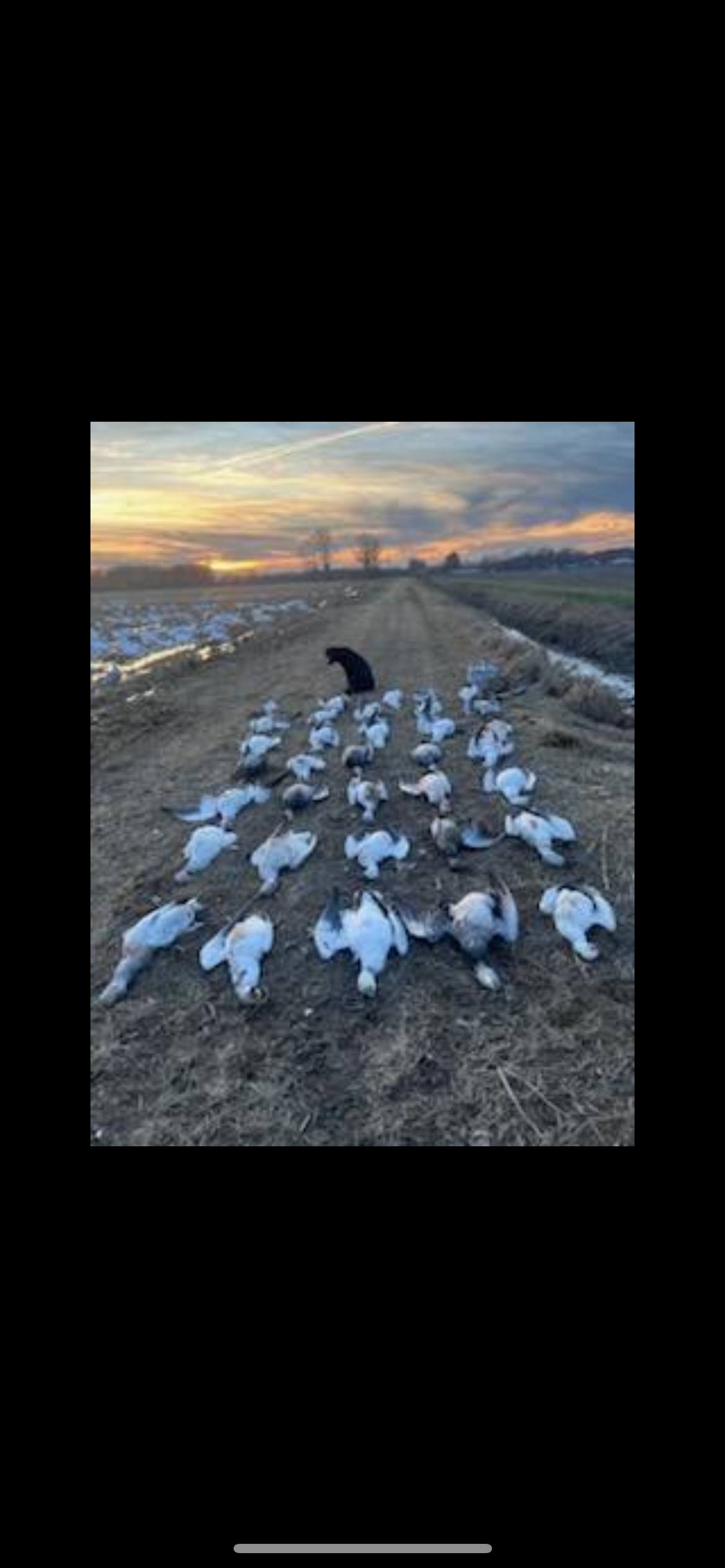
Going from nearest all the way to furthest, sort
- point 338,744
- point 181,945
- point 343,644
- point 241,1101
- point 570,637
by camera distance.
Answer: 1. point 241,1101
2. point 181,945
3. point 338,744
4. point 570,637
5. point 343,644

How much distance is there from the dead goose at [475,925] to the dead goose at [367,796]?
1.16m

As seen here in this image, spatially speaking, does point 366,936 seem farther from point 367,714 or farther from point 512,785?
point 367,714

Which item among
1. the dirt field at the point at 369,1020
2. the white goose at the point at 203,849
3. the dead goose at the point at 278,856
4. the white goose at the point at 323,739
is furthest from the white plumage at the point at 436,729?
the white goose at the point at 203,849

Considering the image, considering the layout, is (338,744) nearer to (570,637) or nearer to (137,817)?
(137,817)

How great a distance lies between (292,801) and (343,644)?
729 centimetres

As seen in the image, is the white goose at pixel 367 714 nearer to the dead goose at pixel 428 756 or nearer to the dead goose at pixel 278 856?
the dead goose at pixel 428 756

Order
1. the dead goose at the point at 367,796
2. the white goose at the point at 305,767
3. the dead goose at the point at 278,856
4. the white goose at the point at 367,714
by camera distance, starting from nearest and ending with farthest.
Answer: the dead goose at the point at 278,856 < the dead goose at the point at 367,796 < the white goose at the point at 305,767 < the white goose at the point at 367,714

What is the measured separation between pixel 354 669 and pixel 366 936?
510 centimetres

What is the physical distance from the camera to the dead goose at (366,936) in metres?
2.20

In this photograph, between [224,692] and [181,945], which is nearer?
[181,945]

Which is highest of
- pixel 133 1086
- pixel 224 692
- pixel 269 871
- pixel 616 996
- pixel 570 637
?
pixel 570 637

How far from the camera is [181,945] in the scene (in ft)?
8.35

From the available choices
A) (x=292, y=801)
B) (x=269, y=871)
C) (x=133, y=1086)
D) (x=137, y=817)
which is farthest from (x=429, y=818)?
(x=133, y=1086)
